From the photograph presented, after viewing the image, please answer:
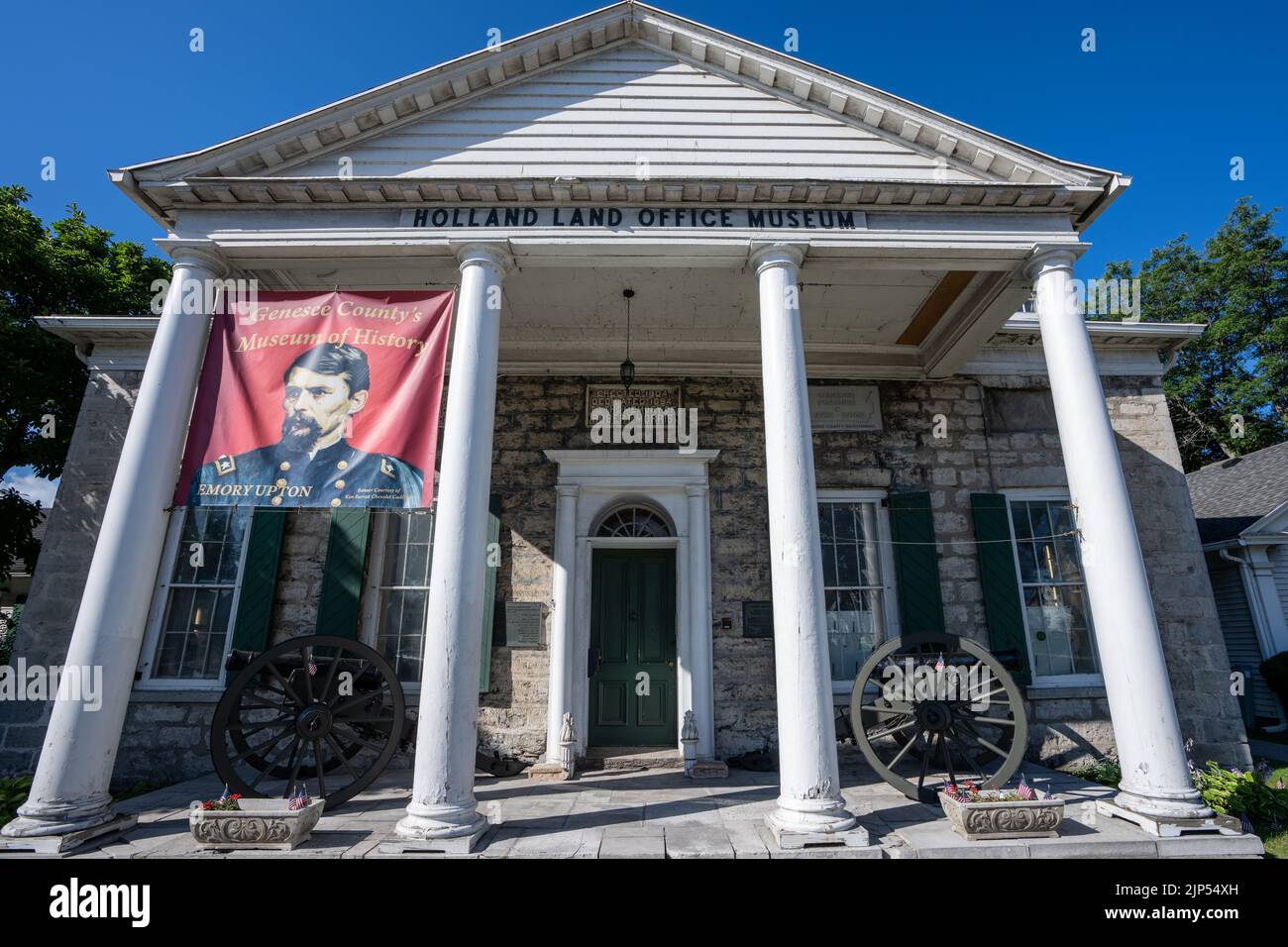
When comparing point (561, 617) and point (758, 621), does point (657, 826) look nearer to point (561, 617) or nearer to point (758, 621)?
point (561, 617)

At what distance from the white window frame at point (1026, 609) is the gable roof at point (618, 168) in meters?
3.44

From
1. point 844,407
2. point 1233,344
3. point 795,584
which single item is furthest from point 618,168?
point 1233,344

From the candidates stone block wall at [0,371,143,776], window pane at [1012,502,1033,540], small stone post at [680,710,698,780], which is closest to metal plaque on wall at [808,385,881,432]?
window pane at [1012,502,1033,540]

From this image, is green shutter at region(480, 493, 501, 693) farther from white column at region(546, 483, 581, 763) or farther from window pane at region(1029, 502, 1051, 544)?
window pane at region(1029, 502, 1051, 544)

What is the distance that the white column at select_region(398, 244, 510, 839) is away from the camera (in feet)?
14.1

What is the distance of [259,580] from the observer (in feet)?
23.5

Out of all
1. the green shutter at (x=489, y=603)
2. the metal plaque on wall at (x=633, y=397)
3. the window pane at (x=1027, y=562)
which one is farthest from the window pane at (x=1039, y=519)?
the green shutter at (x=489, y=603)

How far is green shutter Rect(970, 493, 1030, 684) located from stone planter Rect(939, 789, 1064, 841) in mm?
2936

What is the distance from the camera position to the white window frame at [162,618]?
22.9ft

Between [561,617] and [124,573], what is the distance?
3.98 meters

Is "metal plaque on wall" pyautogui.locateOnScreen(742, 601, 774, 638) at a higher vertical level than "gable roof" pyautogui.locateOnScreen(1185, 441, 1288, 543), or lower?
lower

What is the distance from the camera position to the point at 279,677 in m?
5.32
